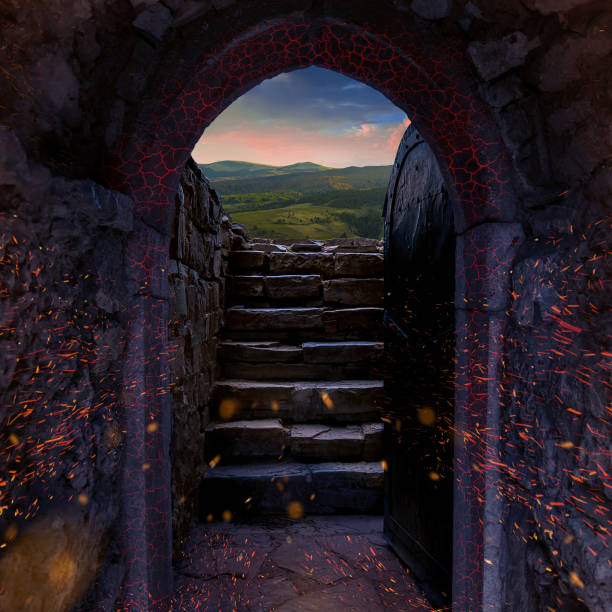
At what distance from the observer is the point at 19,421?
3.39ft

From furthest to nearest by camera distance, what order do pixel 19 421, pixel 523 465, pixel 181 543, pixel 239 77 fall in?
pixel 181 543 < pixel 239 77 < pixel 523 465 < pixel 19 421

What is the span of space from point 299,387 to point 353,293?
1509 mm

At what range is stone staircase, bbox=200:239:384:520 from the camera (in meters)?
3.27

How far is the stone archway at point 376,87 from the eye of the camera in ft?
4.91

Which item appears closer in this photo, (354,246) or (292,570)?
(292,570)

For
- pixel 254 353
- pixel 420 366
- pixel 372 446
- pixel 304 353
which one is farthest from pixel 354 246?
pixel 420 366

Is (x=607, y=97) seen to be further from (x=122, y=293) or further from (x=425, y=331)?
(x=122, y=293)

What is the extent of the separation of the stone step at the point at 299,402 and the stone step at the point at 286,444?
28 centimetres

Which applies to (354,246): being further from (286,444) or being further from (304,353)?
(286,444)

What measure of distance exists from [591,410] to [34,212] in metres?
1.81

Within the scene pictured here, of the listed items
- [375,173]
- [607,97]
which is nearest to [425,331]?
[607,97]

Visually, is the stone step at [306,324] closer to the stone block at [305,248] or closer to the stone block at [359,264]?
the stone block at [359,264]

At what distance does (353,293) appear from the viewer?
4766 millimetres

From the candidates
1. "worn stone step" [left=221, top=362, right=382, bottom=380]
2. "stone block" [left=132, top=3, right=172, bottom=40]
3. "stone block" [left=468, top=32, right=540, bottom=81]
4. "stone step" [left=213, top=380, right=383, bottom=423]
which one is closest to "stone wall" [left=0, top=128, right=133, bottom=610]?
"stone block" [left=132, top=3, right=172, bottom=40]
